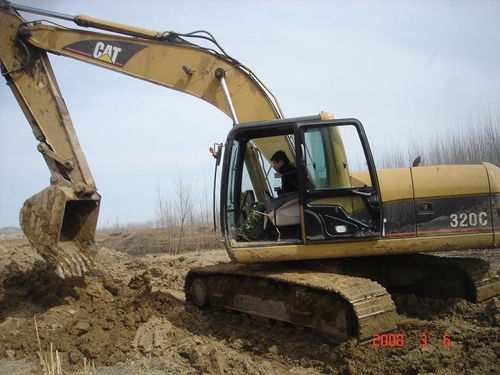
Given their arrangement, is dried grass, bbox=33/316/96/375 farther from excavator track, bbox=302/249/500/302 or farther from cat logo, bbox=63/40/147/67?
cat logo, bbox=63/40/147/67

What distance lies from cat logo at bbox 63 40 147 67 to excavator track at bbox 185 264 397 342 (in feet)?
10.4

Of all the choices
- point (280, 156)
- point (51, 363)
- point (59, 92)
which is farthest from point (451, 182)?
point (59, 92)

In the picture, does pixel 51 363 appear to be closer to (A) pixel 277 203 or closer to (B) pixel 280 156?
(A) pixel 277 203

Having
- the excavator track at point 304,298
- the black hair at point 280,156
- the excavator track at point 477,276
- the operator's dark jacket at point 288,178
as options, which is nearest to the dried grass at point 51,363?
the excavator track at point 304,298

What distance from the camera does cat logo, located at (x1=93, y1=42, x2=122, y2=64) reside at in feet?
21.5

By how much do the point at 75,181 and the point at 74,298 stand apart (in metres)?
1.69

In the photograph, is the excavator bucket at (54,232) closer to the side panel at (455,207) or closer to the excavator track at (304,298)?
the excavator track at (304,298)

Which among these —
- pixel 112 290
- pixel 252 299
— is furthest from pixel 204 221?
pixel 252 299

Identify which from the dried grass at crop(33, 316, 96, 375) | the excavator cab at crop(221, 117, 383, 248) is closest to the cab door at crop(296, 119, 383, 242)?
the excavator cab at crop(221, 117, 383, 248)

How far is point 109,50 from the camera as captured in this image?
258 inches

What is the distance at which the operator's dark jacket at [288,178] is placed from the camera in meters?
5.41

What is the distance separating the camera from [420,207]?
4891 millimetres

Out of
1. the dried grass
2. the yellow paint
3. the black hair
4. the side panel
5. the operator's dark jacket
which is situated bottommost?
the dried grass

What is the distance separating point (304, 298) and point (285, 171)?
5.08ft
